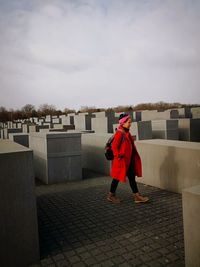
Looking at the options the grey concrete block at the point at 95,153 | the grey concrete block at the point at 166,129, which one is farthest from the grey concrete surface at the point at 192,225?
the grey concrete block at the point at 166,129

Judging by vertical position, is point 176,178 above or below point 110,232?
above

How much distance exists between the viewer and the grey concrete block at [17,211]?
3119 millimetres

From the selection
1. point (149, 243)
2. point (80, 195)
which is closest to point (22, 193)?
point (149, 243)

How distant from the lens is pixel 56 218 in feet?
15.6

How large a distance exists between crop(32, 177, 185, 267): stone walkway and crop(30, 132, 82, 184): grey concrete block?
3.83 ft

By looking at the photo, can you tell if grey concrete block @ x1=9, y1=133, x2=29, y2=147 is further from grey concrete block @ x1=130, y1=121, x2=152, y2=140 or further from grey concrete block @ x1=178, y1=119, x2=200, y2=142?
grey concrete block @ x1=178, y1=119, x2=200, y2=142

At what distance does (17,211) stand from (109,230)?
160 centimetres

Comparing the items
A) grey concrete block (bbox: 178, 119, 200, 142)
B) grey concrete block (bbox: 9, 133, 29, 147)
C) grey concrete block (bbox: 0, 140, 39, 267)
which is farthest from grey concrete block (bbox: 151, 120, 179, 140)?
grey concrete block (bbox: 0, 140, 39, 267)

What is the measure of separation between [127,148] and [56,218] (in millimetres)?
1888

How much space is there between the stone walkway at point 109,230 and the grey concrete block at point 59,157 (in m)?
1.17

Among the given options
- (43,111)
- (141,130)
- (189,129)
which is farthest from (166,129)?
(43,111)

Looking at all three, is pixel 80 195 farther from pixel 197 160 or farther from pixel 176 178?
pixel 197 160

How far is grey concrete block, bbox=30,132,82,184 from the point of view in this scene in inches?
Answer: 288

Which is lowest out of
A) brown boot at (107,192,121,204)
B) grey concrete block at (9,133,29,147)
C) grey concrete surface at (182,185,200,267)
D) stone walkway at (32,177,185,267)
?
stone walkway at (32,177,185,267)
